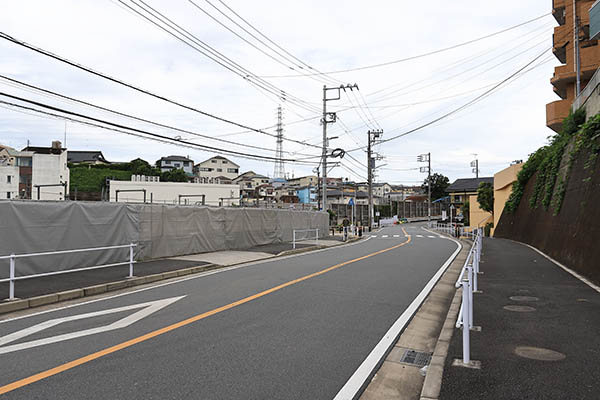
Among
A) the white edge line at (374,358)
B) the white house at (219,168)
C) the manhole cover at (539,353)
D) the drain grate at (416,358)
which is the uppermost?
the white house at (219,168)

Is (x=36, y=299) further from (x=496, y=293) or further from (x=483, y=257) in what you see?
(x=483, y=257)

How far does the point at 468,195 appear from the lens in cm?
6481

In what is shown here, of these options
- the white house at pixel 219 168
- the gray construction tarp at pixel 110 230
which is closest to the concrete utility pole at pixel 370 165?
the gray construction tarp at pixel 110 230

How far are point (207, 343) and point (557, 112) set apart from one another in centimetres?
2940

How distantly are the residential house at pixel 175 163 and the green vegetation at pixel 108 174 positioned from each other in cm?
1334

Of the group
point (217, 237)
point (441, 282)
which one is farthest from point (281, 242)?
point (441, 282)

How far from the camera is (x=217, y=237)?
17.8m

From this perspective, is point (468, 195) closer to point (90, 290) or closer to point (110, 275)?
point (110, 275)

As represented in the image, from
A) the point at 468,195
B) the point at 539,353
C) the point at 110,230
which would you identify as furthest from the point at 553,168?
the point at 468,195

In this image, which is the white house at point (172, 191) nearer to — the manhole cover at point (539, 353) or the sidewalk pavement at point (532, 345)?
the sidewalk pavement at point (532, 345)

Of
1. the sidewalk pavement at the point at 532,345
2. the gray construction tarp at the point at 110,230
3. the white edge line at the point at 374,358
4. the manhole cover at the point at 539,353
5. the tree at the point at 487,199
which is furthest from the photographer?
the tree at the point at 487,199

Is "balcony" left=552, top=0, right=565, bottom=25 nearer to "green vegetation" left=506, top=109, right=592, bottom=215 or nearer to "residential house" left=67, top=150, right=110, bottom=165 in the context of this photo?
"green vegetation" left=506, top=109, right=592, bottom=215

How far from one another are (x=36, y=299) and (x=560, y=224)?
1594 centimetres

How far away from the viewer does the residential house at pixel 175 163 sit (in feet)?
291
